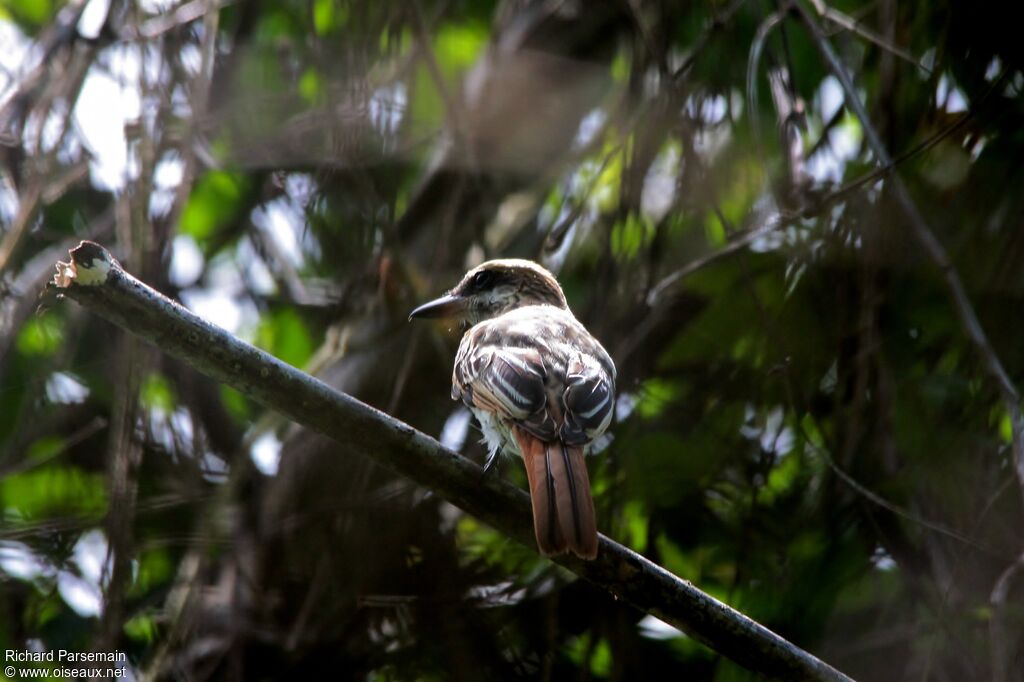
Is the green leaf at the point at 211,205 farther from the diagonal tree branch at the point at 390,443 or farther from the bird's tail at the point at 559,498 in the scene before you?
the diagonal tree branch at the point at 390,443

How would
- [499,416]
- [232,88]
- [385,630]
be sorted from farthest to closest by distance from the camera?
[232,88] → [385,630] → [499,416]

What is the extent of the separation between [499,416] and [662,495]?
1053 millimetres

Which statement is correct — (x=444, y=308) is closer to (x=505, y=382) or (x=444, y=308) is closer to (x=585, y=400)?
(x=505, y=382)

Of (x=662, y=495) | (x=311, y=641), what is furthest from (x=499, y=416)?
(x=311, y=641)

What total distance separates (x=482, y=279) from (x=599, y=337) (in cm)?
51

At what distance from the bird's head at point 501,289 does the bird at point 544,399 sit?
47 millimetres

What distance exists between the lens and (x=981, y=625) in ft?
12.2

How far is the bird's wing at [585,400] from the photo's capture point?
9.70 feet

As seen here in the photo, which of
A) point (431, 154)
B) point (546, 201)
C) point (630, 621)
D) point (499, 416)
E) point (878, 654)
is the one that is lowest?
point (878, 654)

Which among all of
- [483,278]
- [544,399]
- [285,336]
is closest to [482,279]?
[483,278]

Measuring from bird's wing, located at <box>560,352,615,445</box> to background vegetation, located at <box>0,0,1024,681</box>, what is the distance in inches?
23.8

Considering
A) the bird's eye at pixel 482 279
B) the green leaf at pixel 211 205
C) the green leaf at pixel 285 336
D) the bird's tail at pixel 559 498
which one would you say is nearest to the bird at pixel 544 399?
the bird's tail at pixel 559 498

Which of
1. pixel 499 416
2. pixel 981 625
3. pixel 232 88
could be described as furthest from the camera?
pixel 232 88

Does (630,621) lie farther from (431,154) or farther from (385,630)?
(431,154)
